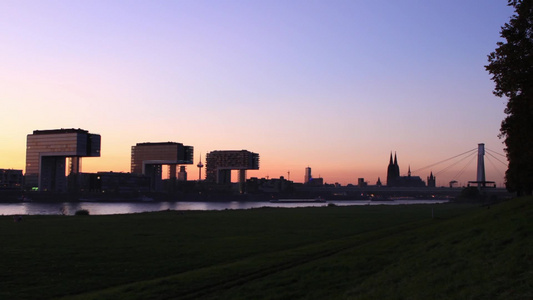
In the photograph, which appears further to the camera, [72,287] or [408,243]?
[408,243]

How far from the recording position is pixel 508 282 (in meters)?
13.1

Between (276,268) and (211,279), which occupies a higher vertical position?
(276,268)

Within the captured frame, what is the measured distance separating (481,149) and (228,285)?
15172 centimetres

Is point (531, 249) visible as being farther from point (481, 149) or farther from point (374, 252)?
point (481, 149)

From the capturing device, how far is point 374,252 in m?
26.0

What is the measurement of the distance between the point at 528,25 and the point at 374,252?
1297cm

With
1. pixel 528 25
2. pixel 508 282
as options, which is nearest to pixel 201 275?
pixel 508 282

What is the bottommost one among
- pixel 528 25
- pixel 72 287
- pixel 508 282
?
pixel 72 287

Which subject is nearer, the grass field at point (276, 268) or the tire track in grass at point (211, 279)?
the grass field at point (276, 268)

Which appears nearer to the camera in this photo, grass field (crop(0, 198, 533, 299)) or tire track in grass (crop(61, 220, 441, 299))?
grass field (crop(0, 198, 533, 299))

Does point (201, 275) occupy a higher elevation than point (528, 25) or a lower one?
lower

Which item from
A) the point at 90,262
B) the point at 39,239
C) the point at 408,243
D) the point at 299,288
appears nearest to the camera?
the point at 299,288

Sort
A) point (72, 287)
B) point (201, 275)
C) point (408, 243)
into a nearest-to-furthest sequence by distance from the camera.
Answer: point (72, 287) → point (201, 275) → point (408, 243)

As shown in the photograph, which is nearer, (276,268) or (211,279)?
(211,279)
